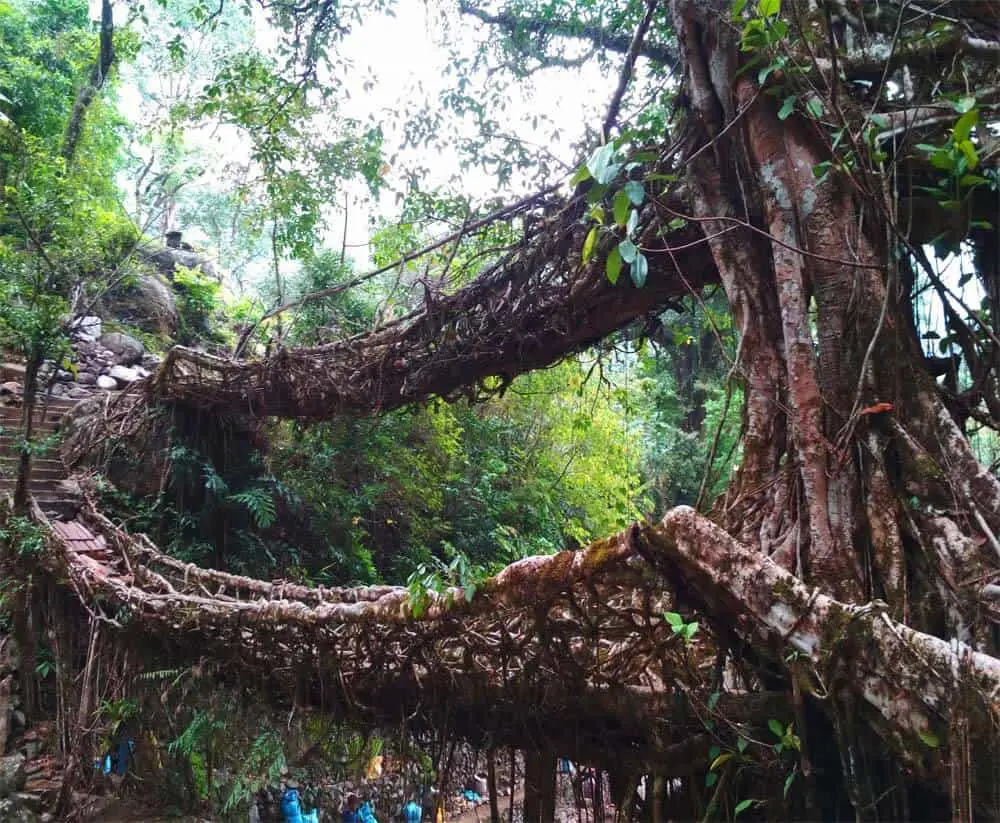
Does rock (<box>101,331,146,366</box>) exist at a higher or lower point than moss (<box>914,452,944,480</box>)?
higher

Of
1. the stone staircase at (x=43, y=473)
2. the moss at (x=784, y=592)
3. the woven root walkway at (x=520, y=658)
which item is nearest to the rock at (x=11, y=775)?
the stone staircase at (x=43, y=473)

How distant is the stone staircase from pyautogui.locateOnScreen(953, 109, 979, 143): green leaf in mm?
4911

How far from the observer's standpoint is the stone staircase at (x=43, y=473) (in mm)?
5070

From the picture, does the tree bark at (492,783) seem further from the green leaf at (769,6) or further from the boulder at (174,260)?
the boulder at (174,260)

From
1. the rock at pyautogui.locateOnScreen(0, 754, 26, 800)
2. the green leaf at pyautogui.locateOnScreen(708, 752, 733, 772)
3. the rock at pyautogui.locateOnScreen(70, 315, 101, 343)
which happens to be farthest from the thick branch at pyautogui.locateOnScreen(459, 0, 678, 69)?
the rock at pyautogui.locateOnScreen(0, 754, 26, 800)

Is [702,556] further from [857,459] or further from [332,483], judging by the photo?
[332,483]

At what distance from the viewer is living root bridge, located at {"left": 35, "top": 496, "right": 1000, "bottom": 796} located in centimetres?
108

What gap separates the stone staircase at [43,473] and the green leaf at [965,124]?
4.91 meters

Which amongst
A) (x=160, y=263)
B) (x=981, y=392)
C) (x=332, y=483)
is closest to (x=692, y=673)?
(x=981, y=392)

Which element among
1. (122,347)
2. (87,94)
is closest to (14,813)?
(122,347)

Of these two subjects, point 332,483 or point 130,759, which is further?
point 332,483

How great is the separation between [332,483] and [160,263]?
593cm

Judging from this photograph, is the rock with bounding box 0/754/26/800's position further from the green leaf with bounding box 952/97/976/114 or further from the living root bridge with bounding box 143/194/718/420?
the green leaf with bounding box 952/97/976/114

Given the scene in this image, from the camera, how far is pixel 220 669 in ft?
9.64
